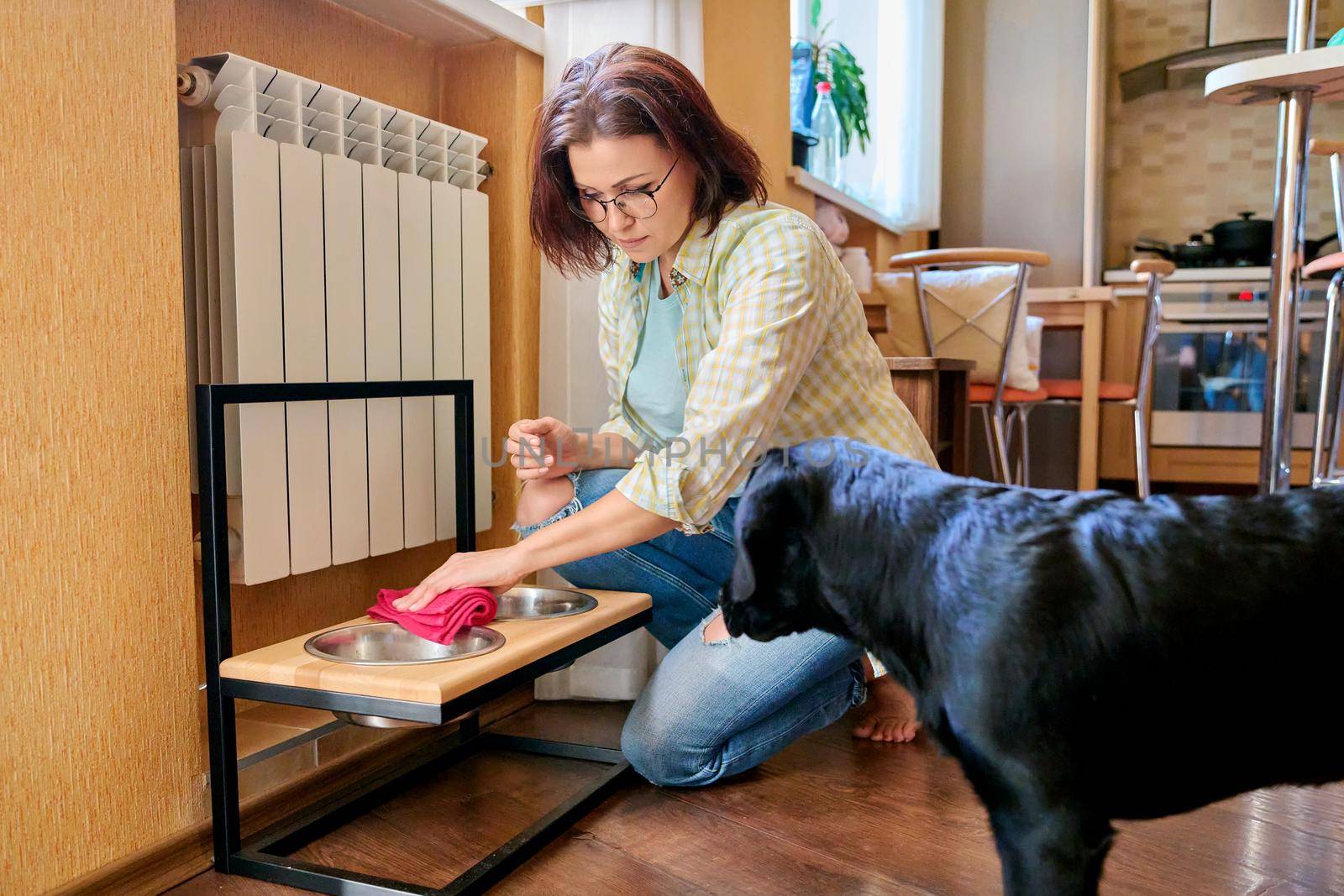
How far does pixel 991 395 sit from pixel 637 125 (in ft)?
8.40

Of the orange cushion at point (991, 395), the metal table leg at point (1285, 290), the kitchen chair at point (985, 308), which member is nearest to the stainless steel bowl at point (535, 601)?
the metal table leg at point (1285, 290)

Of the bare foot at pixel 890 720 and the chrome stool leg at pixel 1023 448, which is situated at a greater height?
the chrome stool leg at pixel 1023 448

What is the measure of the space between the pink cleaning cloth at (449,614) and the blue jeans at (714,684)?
0.88 ft

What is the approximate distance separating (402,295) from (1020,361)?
2.46 m

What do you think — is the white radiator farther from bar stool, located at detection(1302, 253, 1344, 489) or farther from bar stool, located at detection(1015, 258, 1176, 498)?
bar stool, located at detection(1015, 258, 1176, 498)

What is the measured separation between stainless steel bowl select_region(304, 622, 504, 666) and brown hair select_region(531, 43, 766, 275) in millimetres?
634

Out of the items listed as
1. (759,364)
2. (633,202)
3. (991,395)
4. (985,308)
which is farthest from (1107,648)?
(991,395)

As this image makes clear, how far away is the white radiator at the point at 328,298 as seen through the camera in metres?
1.40

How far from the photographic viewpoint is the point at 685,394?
1.67 metres

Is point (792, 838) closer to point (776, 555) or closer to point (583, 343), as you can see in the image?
point (776, 555)

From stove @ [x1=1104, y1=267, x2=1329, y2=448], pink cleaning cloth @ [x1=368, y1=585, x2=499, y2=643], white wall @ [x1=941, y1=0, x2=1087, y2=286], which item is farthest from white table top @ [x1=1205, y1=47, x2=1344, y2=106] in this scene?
white wall @ [x1=941, y1=0, x2=1087, y2=286]

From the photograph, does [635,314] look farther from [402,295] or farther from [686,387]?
[402,295]

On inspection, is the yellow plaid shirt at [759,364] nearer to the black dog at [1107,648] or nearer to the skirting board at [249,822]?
the black dog at [1107,648]

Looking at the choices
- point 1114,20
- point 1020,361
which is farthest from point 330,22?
point 1114,20
